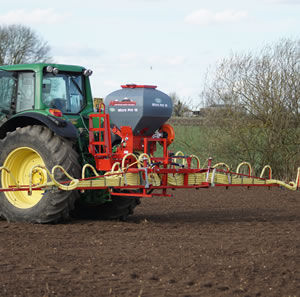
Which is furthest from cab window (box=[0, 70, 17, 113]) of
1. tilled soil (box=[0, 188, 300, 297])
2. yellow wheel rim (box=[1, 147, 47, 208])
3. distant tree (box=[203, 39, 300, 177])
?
distant tree (box=[203, 39, 300, 177])

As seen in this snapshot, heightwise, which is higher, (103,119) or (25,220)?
(103,119)

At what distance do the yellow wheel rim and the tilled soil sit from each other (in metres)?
0.40

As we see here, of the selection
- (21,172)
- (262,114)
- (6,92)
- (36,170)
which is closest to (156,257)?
(36,170)

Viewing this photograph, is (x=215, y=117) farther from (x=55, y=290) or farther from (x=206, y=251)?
(x=55, y=290)

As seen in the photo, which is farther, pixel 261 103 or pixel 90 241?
pixel 261 103

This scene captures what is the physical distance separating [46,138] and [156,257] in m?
2.51

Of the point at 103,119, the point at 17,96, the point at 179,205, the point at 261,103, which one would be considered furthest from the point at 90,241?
the point at 261,103

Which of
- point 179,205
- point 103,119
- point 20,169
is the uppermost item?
point 103,119

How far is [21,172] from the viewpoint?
27.7ft

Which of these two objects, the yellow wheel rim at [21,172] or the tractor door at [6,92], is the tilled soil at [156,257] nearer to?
the yellow wheel rim at [21,172]

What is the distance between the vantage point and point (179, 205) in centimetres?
1105

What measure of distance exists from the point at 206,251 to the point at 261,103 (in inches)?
378

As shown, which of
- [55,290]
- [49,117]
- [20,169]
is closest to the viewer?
[55,290]

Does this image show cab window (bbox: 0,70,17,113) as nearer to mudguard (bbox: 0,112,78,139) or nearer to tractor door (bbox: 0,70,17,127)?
tractor door (bbox: 0,70,17,127)
